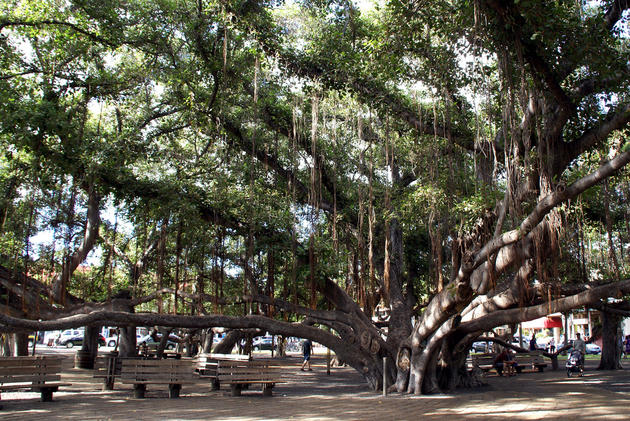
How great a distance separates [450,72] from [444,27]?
126 cm

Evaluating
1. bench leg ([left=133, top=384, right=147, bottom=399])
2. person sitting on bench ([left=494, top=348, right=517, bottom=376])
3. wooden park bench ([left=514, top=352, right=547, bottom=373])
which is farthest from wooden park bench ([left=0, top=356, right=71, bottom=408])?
wooden park bench ([left=514, top=352, right=547, bottom=373])

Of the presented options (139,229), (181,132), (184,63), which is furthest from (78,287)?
(184,63)

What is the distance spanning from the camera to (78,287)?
640 inches

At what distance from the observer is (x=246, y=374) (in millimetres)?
9609

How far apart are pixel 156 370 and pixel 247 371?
1.66 m

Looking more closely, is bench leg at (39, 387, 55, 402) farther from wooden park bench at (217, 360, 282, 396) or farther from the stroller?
the stroller

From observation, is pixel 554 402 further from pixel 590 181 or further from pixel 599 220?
pixel 599 220

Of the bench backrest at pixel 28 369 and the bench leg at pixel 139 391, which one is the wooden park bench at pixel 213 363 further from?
the bench backrest at pixel 28 369

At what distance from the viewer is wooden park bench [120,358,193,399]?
877cm

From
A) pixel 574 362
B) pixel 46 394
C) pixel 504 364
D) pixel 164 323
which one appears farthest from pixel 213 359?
pixel 574 362

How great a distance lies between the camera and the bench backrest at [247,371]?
30.8ft

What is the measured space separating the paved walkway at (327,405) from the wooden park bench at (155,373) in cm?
25

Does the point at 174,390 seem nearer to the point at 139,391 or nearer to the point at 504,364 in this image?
the point at 139,391

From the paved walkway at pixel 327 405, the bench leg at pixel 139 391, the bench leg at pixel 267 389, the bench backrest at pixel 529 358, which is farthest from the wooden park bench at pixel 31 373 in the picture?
the bench backrest at pixel 529 358
